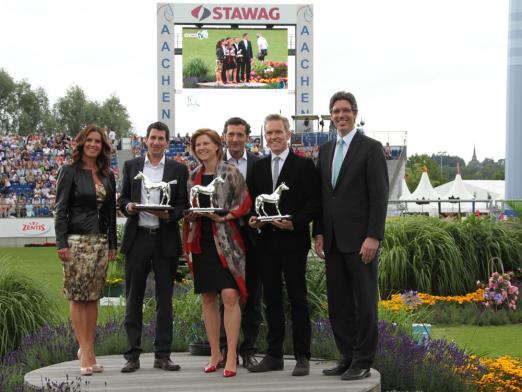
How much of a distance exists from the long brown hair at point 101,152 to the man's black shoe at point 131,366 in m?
1.50

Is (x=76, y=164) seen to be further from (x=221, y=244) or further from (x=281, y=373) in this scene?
(x=281, y=373)

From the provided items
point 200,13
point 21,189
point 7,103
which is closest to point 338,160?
point 21,189

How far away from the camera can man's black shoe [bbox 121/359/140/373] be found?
21.3ft

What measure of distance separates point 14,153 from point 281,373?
36392 mm

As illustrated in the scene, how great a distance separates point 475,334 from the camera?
418 inches

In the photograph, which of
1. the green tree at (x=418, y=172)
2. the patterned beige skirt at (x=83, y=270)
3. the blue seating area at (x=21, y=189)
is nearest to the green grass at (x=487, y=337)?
the patterned beige skirt at (x=83, y=270)

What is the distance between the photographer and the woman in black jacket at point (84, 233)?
6.36 m

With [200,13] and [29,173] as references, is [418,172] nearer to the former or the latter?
[200,13]

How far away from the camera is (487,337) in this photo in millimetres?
10445

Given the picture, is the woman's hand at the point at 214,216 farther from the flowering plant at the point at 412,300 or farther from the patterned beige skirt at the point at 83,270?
the flowering plant at the point at 412,300

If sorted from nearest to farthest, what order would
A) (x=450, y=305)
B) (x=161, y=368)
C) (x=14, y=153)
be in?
(x=161, y=368), (x=450, y=305), (x=14, y=153)

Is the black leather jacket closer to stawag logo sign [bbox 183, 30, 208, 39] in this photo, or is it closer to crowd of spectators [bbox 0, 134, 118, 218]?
crowd of spectators [bbox 0, 134, 118, 218]

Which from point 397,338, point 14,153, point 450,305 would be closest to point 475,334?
point 450,305

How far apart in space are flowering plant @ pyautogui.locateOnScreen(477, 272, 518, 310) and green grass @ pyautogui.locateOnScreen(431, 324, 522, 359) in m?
0.61
